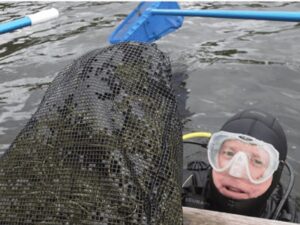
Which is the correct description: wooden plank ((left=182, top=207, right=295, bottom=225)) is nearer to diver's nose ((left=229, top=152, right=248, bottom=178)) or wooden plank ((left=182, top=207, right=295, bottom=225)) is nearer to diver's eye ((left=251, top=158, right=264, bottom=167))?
diver's nose ((left=229, top=152, right=248, bottom=178))

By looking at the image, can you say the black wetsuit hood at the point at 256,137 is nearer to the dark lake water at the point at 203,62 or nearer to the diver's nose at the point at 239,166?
the diver's nose at the point at 239,166

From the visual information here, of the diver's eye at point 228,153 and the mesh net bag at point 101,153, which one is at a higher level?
the mesh net bag at point 101,153

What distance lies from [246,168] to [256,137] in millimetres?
356

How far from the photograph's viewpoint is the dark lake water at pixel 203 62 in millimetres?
6504

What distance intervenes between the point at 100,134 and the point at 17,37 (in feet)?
28.4

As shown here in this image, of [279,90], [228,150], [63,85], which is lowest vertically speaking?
[279,90]

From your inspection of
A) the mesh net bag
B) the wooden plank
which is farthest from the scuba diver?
the mesh net bag

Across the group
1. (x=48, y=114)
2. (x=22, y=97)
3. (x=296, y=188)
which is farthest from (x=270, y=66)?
(x=48, y=114)

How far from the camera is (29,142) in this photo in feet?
6.56

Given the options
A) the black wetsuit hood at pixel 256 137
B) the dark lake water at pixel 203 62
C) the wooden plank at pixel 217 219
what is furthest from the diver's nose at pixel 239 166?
the dark lake water at pixel 203 62

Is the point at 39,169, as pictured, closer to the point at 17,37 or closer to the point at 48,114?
the point at 48,114

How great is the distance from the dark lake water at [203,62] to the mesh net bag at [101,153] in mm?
3640

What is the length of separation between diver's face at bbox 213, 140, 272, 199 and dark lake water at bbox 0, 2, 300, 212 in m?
2.00

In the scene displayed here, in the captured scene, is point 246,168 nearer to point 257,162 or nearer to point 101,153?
point 257,162
